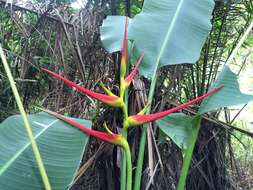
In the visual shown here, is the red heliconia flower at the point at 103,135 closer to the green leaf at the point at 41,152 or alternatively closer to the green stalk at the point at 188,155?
the green leaf at the point at 41,152

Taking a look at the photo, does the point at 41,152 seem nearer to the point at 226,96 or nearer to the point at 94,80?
the point at 226,96

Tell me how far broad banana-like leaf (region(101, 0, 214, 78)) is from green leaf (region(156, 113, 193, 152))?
0.45 ft

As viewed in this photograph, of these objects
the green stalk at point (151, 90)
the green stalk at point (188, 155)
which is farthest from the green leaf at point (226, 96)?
the green stalk at point (151, 90)

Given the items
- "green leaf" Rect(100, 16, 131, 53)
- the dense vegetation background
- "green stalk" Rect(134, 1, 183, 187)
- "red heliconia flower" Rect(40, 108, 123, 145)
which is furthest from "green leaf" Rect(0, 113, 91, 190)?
the dense vegetation background

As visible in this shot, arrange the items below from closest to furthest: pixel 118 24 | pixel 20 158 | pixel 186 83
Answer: pixel 20 158 → pixel 118 24 → pixel 186 83

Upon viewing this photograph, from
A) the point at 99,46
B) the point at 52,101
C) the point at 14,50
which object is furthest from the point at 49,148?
the point at 14,50

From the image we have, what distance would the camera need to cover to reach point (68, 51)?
144cm

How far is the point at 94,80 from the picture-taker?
1.38 meters

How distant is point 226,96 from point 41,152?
17.9 inches

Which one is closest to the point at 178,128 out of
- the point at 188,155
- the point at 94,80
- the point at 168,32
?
the point at 188,155

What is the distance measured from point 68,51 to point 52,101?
22cm

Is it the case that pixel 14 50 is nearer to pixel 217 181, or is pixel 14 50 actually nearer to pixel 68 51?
pixel 68 51

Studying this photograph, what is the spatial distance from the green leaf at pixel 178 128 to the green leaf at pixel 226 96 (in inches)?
4.1

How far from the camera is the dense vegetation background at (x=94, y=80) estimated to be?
4.43ft
